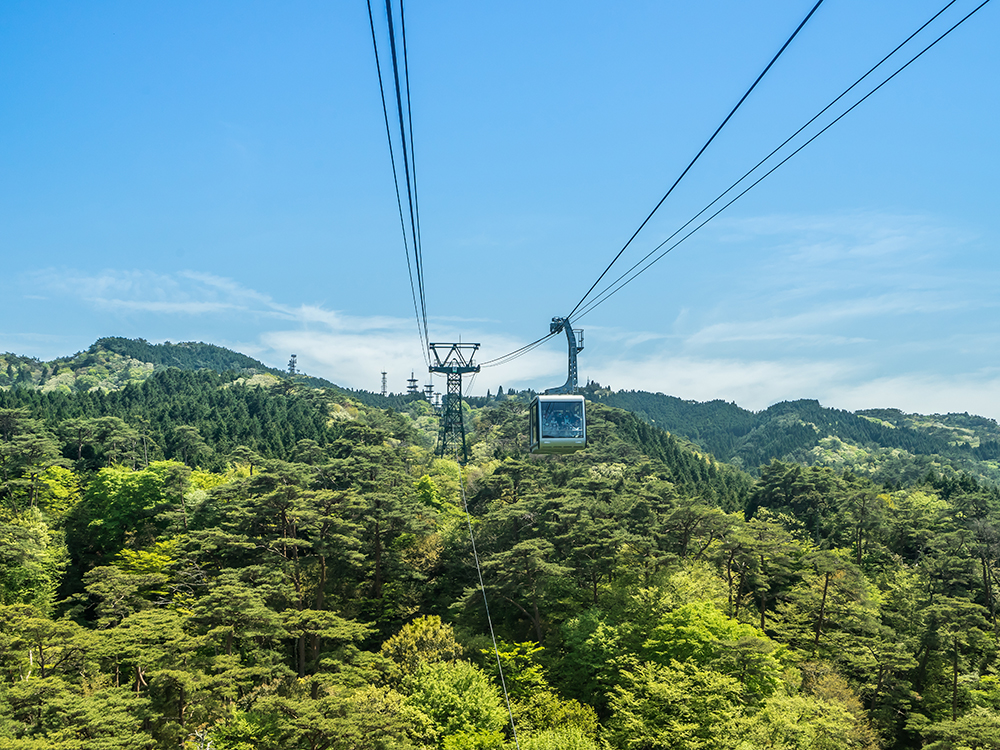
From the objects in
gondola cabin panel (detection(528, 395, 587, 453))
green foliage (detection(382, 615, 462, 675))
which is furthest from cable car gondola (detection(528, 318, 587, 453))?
green foliage (detection(382, 615, 462, 675))

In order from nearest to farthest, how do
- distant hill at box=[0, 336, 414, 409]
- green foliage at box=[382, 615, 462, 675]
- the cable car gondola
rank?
the cable car gondola, green foliage at box=[382, 615, 462, 675], distant hill at box=[0, 336, 414, 409]

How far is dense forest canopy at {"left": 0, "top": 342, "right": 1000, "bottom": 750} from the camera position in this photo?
73.9 feet

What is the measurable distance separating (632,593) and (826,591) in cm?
1158

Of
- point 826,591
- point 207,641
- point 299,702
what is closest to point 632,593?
point 826,591

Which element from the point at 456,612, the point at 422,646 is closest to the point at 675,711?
the point at 422,646

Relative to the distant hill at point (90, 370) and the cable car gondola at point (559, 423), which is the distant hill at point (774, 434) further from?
the cable car gondola at point (559, 423)

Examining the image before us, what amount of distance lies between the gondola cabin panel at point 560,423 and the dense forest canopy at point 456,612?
11.4 meters

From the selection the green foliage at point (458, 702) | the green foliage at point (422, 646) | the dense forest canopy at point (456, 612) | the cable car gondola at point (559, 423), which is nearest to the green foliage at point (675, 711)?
the dense forest canopy at point (456, 612)

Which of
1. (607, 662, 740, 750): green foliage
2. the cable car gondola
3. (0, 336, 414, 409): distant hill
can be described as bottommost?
(607, 662, 740, 750): green foliage

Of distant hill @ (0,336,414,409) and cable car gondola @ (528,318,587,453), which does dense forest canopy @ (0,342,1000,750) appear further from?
distant hill @ (0,336,414,409)

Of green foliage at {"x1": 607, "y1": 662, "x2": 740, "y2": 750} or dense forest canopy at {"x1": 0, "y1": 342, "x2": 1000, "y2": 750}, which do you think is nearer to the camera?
green foliage at {"x1": 607, "y1": 662, "x2": 740, "y2": 750}

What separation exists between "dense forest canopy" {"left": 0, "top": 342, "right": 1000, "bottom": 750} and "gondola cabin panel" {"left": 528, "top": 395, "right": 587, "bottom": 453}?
11.4 m

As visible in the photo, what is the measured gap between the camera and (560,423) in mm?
16156

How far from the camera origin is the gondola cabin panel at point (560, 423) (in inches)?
634
